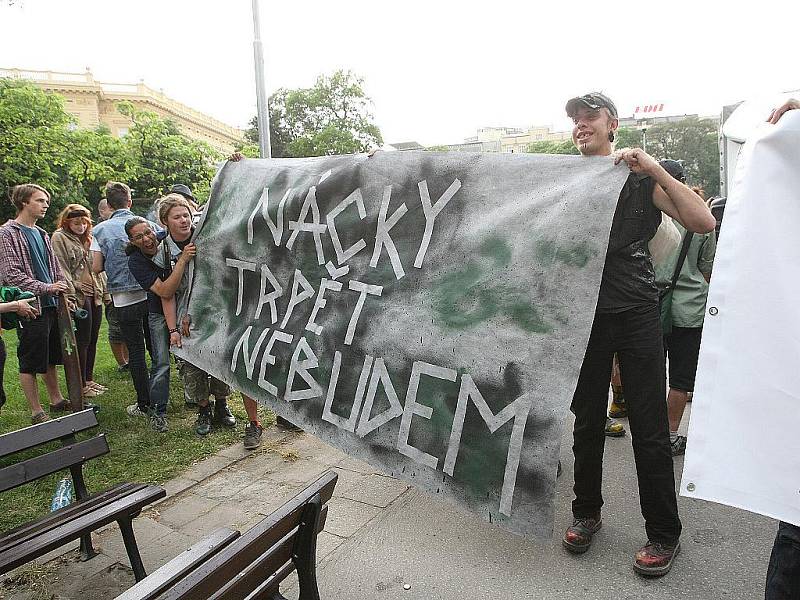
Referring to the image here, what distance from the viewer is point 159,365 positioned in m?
4.60

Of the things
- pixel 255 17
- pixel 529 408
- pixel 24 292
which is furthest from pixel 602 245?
pixel 255 17

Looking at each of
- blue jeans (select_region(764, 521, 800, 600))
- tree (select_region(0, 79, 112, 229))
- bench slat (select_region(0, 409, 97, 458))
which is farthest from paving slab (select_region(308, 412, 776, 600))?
tree (select_region(0, 79, 112, 229))

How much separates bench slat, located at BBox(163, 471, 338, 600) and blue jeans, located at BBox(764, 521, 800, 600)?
1.38 m

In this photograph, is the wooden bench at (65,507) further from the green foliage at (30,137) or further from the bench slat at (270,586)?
the green foliage at (30,137)

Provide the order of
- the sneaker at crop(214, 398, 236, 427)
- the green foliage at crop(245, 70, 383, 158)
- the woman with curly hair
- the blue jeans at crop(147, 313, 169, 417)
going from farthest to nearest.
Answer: the green foliage at crop(245, 70, 383, 158), the woman with curly hair, the sneaker at crop(214, 398, 236, 427), the blue jeans at crop(147, 313, 169, 417)

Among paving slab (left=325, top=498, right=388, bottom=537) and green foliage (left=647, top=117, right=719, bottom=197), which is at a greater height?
green foliage (left=647, top=117, right=719, bottom=197)

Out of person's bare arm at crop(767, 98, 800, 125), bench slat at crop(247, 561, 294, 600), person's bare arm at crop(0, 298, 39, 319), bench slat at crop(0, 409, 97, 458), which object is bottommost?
bench slat at crop(247, 561, 294, 600)

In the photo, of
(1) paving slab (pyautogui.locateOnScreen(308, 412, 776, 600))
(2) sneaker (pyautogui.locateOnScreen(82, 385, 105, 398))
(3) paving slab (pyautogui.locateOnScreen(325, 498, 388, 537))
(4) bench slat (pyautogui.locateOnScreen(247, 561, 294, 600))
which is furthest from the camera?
(2) sneaker (pyautogui.locateOnScreen(82, 385, 105, 398))

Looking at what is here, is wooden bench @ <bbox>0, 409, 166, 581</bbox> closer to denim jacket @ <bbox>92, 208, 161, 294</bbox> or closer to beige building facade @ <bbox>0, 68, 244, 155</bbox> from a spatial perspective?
denim jacket @ <bbox>92, 208, 161, 294</bbox>

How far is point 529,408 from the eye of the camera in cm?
206

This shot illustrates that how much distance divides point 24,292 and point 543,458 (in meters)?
3.86

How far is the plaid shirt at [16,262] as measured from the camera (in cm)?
438

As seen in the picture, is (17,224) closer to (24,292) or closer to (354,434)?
(24,292)

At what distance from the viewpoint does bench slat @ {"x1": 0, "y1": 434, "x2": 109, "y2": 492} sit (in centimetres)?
246
